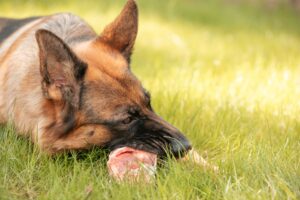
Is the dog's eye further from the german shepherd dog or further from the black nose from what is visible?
the black nose

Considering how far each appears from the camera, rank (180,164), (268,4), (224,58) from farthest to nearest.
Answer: (268,4)
(224,58)
(180,164)

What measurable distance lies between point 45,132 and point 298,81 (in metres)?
3.27

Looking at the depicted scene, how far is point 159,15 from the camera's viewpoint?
33.4 feet

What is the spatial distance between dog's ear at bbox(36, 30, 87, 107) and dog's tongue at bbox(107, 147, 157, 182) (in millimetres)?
454

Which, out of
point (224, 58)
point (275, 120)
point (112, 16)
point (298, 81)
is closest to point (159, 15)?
point (112, 16)

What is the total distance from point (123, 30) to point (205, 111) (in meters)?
1.39

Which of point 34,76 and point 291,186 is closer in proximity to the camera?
point 291,186

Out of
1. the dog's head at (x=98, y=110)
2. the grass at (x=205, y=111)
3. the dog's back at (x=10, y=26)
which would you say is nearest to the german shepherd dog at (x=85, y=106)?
the dog's head at (x=98, y=110)

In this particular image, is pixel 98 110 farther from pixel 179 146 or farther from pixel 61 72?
pixel 179 146

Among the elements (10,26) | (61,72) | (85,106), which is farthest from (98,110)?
(10,26)

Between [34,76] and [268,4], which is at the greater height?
[34,76]

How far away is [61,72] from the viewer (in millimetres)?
3854

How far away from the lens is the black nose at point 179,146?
3.88 metres

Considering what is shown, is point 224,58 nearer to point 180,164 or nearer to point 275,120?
point 275,120
